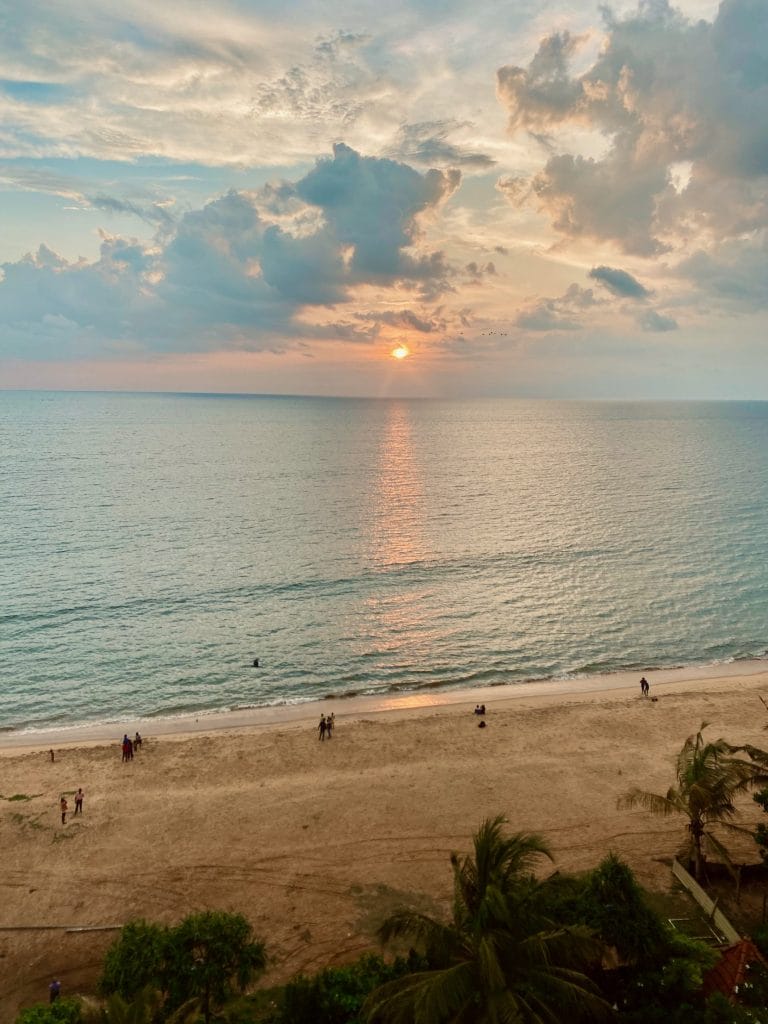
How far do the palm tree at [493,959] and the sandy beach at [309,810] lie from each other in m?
9.75

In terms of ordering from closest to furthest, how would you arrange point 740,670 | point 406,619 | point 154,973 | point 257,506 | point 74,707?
point 154,973
point 74,707
point 740,670
point 406,619
point 257,506

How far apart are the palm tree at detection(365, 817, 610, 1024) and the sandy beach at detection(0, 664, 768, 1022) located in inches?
384

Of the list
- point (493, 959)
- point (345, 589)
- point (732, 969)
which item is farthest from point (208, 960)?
point (345, 589)

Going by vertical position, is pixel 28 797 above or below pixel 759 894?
above

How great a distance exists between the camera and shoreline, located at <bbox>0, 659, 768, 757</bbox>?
135 feet

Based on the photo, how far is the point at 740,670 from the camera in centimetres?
5153

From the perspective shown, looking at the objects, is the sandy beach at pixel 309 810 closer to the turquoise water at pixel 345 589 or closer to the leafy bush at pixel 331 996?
the leafy bush at pixel 331 996

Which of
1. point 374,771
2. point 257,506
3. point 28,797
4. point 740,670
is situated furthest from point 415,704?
point 257,506

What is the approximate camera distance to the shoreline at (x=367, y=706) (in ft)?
135

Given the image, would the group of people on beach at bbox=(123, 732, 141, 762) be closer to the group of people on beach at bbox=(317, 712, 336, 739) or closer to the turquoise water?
the turquoise water

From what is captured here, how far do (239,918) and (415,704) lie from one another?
2789 cm

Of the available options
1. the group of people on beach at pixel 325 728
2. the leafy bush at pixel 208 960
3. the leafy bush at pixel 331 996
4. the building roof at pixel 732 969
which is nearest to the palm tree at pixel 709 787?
the building roof at pixel 732 969

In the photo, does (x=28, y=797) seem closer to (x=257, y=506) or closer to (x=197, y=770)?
(x=197, y=770)

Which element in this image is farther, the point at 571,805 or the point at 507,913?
the point at 571,805
